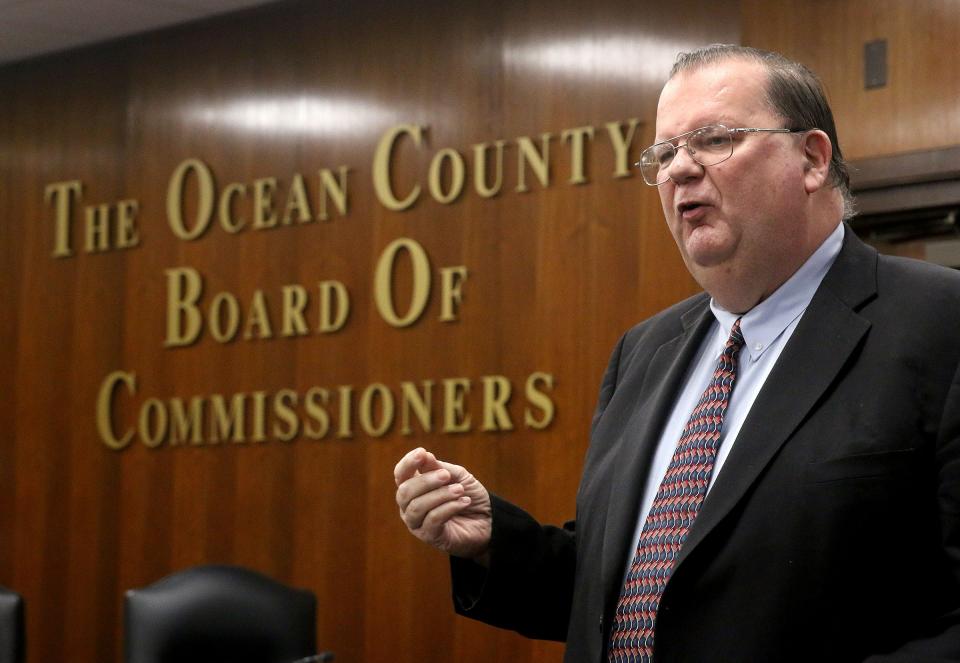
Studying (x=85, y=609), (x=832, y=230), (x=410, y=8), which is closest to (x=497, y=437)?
(x=410, y=8)

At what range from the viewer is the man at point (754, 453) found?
161 centimetres

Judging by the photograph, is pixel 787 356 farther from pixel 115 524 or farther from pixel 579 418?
pixel 115 524

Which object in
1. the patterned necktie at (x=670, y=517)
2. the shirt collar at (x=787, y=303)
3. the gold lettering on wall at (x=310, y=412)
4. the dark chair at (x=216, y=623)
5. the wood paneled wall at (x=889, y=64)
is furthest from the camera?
the gold lettering on wall at (x=310, y=412)

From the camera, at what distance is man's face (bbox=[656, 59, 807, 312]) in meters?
1.88

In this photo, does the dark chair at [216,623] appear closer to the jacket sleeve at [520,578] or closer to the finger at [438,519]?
the jacket sleeve at [520,578]

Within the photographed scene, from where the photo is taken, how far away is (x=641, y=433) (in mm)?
1993

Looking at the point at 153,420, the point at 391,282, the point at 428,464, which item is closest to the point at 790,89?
the point at 428,464

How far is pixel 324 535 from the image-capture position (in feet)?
18.8

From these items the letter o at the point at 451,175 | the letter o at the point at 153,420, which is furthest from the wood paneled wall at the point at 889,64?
the letter o at the point at 153,420

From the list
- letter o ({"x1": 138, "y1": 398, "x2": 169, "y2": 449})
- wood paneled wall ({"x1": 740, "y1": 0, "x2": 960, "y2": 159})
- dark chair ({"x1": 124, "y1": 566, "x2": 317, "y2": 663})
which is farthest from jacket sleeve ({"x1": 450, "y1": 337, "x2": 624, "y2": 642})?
letter o ({"x1": 138, "y1": 398, "x2": 169, "y2": 449})

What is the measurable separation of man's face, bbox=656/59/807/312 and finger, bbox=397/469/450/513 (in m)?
0.49

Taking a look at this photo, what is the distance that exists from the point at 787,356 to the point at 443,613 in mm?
3770

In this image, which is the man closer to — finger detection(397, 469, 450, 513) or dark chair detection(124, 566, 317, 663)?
finger detection(397, 469, 450, 513)

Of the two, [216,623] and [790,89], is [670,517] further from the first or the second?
[216,623]
